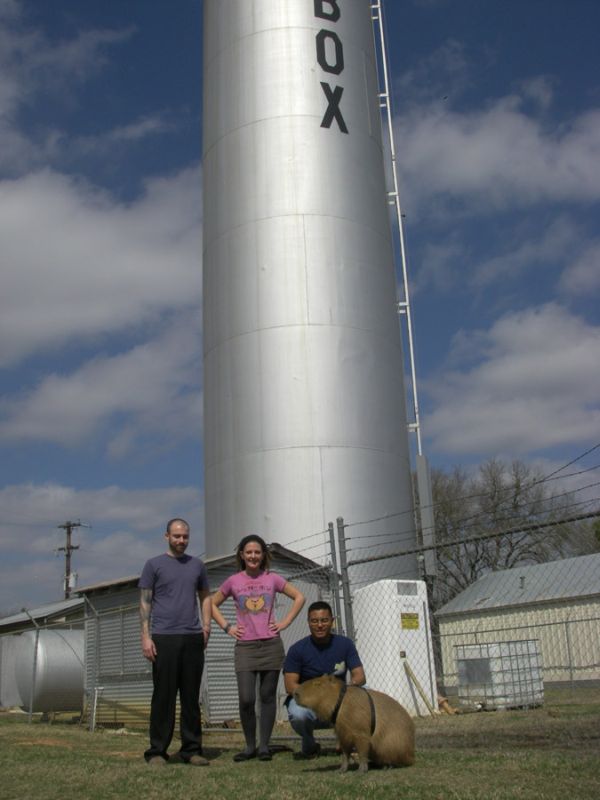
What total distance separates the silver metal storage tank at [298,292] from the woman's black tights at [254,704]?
721 cm

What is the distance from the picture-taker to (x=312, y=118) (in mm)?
16031

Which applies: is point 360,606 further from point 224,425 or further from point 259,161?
point 259,161

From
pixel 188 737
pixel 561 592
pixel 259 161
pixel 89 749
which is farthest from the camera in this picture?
pixel 561 592

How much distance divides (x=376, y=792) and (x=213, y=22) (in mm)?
16719

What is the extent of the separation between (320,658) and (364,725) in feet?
3.00

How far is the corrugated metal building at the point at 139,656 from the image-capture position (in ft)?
42.1

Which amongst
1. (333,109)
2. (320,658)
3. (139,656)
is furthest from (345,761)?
(333,109)

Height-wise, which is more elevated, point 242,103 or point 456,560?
point 242,103

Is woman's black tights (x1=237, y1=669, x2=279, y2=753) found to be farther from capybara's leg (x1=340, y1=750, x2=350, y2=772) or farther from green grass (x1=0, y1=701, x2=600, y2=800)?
capybara's leg (x1=340, y1=750, x2=350, y2=772)

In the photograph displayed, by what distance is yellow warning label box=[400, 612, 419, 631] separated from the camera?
12.6 meters

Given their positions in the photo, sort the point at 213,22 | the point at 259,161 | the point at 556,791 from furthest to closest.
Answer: the point at 213,22 < the point at 259,161 < the point at 556,791

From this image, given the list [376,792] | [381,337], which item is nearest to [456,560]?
[381,337]

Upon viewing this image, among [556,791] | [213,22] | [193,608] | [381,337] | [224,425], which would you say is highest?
[213,22]

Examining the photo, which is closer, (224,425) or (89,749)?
(89,749)
